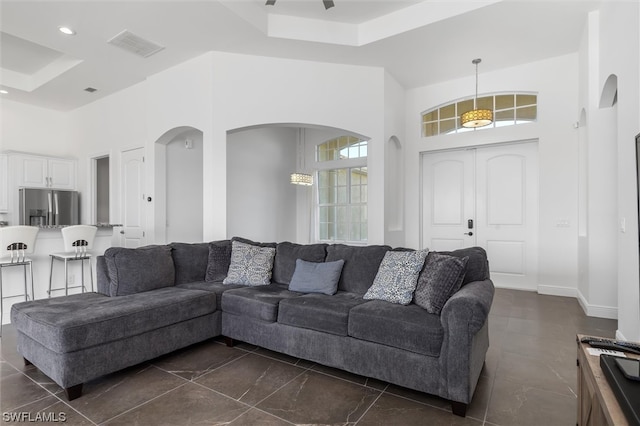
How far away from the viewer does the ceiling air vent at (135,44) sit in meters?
4.14

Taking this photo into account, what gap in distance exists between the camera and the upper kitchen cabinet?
20.0 feet

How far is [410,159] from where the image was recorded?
6.02 metres

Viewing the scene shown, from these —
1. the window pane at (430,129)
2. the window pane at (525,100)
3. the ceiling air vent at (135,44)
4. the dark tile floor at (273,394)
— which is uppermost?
the ceiling air vent at (135,44)

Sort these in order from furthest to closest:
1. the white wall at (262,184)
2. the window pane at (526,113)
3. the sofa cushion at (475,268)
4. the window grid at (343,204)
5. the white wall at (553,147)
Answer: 1. the window grid at (343,204)
2. the white wall at (262,184)
3. the window pane at (526,113)
4. the white wall at (553,147)
5. the sofa cushion at (475,268)

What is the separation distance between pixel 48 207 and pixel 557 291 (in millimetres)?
8566

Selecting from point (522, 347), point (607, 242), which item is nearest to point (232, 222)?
point (522, 347)

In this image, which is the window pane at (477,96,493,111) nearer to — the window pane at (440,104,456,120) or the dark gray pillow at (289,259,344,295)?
the window pane at (440,104,456,120)

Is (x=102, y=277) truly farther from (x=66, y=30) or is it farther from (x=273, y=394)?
(x=66, y=30)

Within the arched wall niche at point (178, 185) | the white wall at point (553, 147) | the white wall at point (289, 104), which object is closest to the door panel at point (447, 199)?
the white wall at point (553, 147)

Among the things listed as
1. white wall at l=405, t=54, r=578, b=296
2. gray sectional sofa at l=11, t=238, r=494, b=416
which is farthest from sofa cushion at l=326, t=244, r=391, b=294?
white wall at l=405, t=54, r=578, b=296

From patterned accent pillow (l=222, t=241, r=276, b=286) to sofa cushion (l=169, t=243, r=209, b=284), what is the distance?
34 centimetres

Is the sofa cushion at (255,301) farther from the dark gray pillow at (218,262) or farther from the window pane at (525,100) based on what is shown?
the window pane at (525,100)

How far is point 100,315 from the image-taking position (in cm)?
236

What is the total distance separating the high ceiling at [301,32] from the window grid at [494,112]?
49 cm
